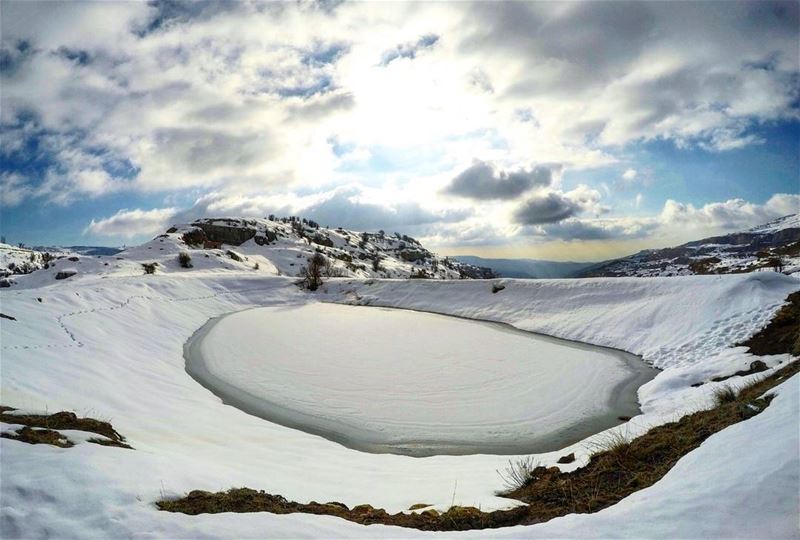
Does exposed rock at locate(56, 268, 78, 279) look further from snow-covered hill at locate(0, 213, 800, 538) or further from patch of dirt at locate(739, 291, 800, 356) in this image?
patch of dirt at locate(739, 291, 800, 356)

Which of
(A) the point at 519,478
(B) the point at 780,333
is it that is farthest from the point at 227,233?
(A) the point at 519,478

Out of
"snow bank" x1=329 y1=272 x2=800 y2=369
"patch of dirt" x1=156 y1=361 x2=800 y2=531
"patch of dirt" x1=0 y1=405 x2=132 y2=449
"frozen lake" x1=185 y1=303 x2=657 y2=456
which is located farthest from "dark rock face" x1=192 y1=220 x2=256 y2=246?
"patch of dirt" x1=156 y1=361 x2=800 y2=531

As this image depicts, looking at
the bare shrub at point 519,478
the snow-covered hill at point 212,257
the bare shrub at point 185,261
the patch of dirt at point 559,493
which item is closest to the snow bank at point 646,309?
the patch of dirt at point 559,493

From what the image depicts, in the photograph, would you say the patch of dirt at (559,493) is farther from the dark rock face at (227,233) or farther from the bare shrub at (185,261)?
the dark rock face at (227,233)

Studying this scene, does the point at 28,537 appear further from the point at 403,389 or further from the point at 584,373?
the point at 584,373

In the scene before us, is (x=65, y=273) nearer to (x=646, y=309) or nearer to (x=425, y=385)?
(x=425, y=385)

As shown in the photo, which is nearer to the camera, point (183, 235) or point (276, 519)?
point (276, 519)

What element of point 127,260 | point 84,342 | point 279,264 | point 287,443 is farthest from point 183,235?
point 287,443
